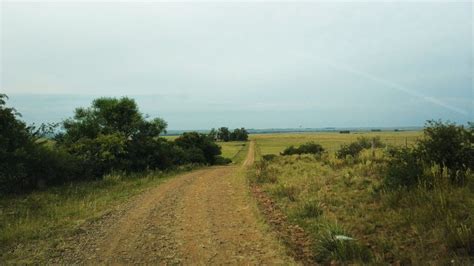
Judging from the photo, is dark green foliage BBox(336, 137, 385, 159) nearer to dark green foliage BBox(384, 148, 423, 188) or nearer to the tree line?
dark green foliage BBox(384, 148, 423, 188)

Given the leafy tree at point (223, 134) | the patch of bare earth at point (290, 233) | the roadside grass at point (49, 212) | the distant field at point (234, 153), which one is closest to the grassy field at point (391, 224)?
the patch of bare earth at point (290, 233)

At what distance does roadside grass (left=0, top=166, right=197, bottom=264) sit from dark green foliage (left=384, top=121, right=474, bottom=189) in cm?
836

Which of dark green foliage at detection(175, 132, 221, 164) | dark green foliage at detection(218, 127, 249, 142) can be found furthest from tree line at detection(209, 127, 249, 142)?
dark green foliage at detection(175, 132, 221, 164)

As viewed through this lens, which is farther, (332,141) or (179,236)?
(332,141)

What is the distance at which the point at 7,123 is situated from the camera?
1446 centimetres

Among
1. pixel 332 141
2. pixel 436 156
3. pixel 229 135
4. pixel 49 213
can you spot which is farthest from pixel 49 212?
pixel 229 135

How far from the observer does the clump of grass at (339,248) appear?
612 cm

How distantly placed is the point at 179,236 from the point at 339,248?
3.47 metres

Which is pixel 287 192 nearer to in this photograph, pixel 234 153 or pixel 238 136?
pixel 234 153

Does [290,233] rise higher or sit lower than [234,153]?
higher

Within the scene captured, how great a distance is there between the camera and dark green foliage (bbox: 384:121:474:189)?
940 centimetres

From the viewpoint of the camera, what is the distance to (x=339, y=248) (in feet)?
20.8

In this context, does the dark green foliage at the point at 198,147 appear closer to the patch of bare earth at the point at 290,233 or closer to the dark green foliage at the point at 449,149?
the patch of bare earth at the point at 290,233

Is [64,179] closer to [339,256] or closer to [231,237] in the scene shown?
[231,237]
